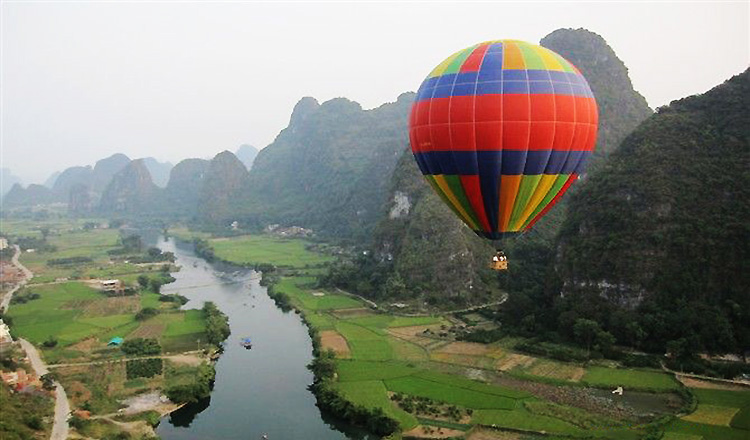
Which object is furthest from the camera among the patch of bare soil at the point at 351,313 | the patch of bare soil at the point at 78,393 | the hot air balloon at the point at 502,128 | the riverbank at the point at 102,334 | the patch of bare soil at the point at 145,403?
the patch of bare soil at the point at 351,313

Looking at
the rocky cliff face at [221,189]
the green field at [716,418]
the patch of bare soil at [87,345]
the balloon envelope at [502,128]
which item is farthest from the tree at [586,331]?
the rocky cliff face at [221,189]

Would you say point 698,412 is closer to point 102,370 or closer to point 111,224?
point 102,370

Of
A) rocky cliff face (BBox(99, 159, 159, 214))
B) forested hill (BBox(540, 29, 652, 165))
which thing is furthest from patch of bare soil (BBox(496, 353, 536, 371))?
rocky cliff face (BBox(99, 159, 159, 214))

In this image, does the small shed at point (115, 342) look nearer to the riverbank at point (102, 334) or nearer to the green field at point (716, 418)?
the riverbank at point (102, 334)

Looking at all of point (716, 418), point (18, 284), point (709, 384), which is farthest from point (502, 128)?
point (18, 284)

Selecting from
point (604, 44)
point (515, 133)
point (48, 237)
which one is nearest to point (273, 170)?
point (48, 237)
